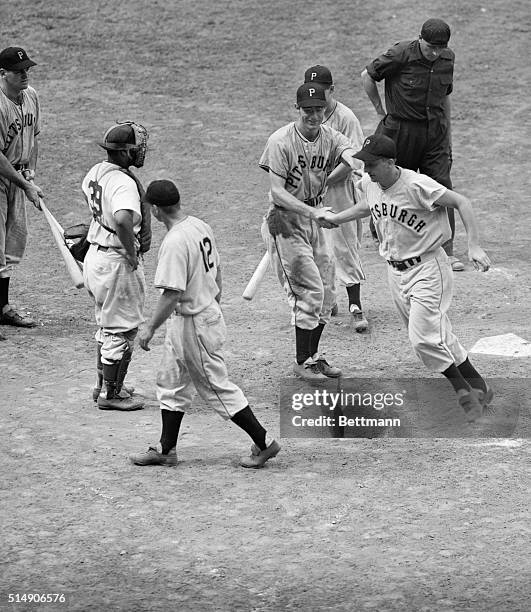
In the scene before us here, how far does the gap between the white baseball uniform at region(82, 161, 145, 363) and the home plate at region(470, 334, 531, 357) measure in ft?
8.81

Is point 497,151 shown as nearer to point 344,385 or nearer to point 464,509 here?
point 344,385

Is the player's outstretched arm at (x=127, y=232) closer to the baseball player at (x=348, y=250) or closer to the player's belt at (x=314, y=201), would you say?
the player's belt at (x=314, y=201)

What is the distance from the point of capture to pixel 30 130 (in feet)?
29.9

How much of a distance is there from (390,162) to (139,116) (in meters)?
7.44

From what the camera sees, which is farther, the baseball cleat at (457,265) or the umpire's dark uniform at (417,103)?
the baseball cleat at (457,265)

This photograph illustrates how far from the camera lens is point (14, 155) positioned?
905 centimetres

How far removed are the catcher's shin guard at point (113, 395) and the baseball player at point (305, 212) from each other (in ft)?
4.31

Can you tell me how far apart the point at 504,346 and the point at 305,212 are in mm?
1990

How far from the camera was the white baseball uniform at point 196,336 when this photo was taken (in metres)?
6.37

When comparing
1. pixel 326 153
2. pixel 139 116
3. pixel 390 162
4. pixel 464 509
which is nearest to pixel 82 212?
pixel 139 116

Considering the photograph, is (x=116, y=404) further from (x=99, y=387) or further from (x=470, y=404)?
(x=470, y=404)

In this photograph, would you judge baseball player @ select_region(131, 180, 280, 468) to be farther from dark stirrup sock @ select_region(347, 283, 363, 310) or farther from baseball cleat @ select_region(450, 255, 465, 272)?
baseball cleat @ select_region(450, 255, 465, 272)

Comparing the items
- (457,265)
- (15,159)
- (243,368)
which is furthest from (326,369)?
(15,159)

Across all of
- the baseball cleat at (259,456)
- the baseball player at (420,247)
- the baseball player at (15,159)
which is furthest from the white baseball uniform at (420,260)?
the baseball player at (15,159)
